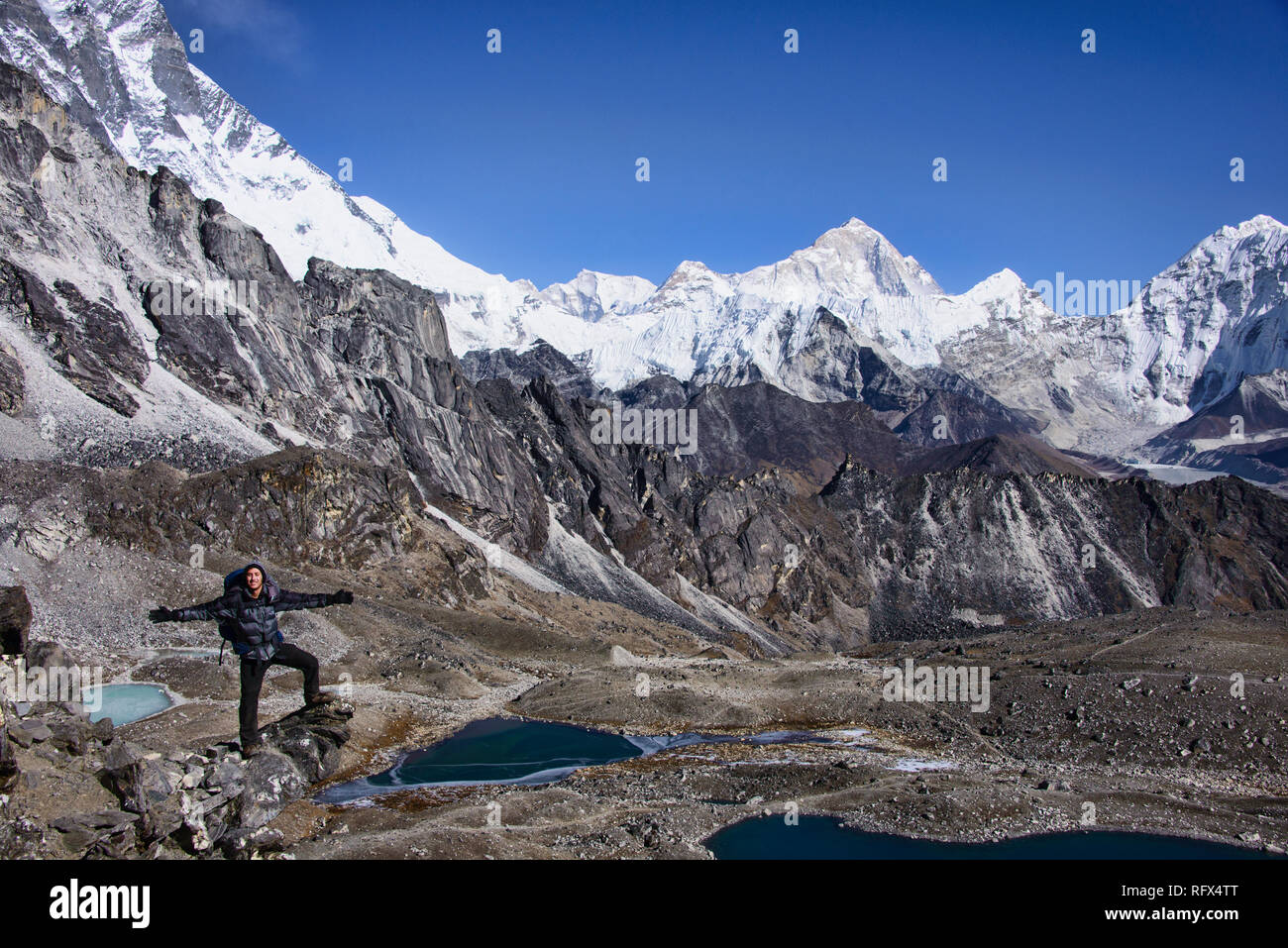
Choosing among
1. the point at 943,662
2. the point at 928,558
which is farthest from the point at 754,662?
the point at 928,558

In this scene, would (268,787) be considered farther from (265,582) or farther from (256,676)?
(265,582)

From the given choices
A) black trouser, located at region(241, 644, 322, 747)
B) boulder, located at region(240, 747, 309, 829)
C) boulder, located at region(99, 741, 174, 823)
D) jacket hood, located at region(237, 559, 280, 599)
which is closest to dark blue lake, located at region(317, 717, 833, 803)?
boulder, located at region(240, 747, 309, 829)

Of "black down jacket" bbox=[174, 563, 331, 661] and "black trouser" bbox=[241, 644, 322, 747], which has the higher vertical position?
"black down jacket" bbox=[174, 563, 331, 661]

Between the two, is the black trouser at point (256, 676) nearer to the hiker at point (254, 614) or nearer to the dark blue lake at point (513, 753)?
the hiker at point (254, 614)

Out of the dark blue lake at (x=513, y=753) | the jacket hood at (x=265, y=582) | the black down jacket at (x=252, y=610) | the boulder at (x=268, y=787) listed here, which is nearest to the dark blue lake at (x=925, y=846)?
the dark blue lake at (x=513, y=753)

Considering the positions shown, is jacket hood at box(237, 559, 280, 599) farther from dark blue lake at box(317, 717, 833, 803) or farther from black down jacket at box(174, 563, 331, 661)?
dark blue lake at box(317, 717, 833, 803)

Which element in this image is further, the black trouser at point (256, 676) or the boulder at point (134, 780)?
the black trouser at point (256, 676)
